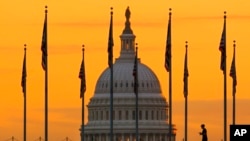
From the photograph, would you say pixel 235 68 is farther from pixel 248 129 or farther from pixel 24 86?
pixel 248 129

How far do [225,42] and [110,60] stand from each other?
12366 millimetres

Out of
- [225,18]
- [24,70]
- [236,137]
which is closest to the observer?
[236,137]

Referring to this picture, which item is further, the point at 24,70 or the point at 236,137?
the point at 24,70

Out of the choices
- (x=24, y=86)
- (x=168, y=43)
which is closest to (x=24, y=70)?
(x=24, y=86)

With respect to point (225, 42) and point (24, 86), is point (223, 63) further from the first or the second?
point (24, 86)

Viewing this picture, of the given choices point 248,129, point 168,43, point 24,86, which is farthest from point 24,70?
point 248,129

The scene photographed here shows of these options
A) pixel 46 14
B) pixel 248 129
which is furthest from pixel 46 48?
pixel 248 129

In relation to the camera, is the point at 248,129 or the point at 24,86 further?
the point at 24,86

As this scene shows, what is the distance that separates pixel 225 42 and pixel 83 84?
22.5 m

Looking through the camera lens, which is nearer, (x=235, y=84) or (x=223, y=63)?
(x=223, y=63)

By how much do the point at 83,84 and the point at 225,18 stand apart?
23.5 metres

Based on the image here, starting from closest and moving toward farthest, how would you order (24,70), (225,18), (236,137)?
(236,137), (225,18), (24,70)

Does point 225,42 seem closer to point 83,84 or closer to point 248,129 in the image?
point 83,84

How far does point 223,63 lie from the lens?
170000mm
